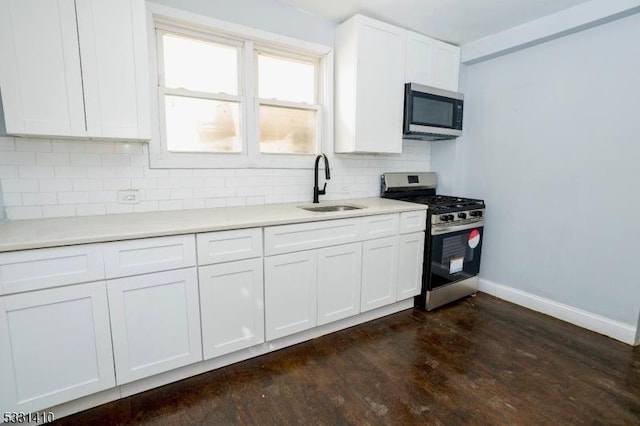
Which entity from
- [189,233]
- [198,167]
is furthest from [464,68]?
[189,233]

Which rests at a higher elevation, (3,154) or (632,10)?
(632,10)

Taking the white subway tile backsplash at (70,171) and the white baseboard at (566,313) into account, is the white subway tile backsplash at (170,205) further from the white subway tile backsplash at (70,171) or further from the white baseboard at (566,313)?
the white baseboard at (566,313)

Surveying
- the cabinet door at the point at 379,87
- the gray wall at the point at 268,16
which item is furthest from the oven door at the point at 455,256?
the gray wall at the point at 268,16

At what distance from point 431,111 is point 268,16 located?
5.45ft

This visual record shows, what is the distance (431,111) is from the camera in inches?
117

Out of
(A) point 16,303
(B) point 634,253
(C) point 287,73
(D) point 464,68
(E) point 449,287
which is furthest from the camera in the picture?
(D) point 464,68

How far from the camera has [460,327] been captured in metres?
2.53

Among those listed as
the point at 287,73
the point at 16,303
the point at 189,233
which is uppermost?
the point at 287,73

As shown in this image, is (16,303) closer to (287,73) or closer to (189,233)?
(189,233)

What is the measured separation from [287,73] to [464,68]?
1.92m

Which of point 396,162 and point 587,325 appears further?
point 396,162

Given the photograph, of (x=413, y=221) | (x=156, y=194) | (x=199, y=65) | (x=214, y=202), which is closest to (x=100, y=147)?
(x=156, y=194)

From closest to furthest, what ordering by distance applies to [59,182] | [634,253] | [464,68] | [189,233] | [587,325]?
[189,233]
[59,182]
[634,253]
[587,325]
[464,68]

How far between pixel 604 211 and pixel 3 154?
4.05m
